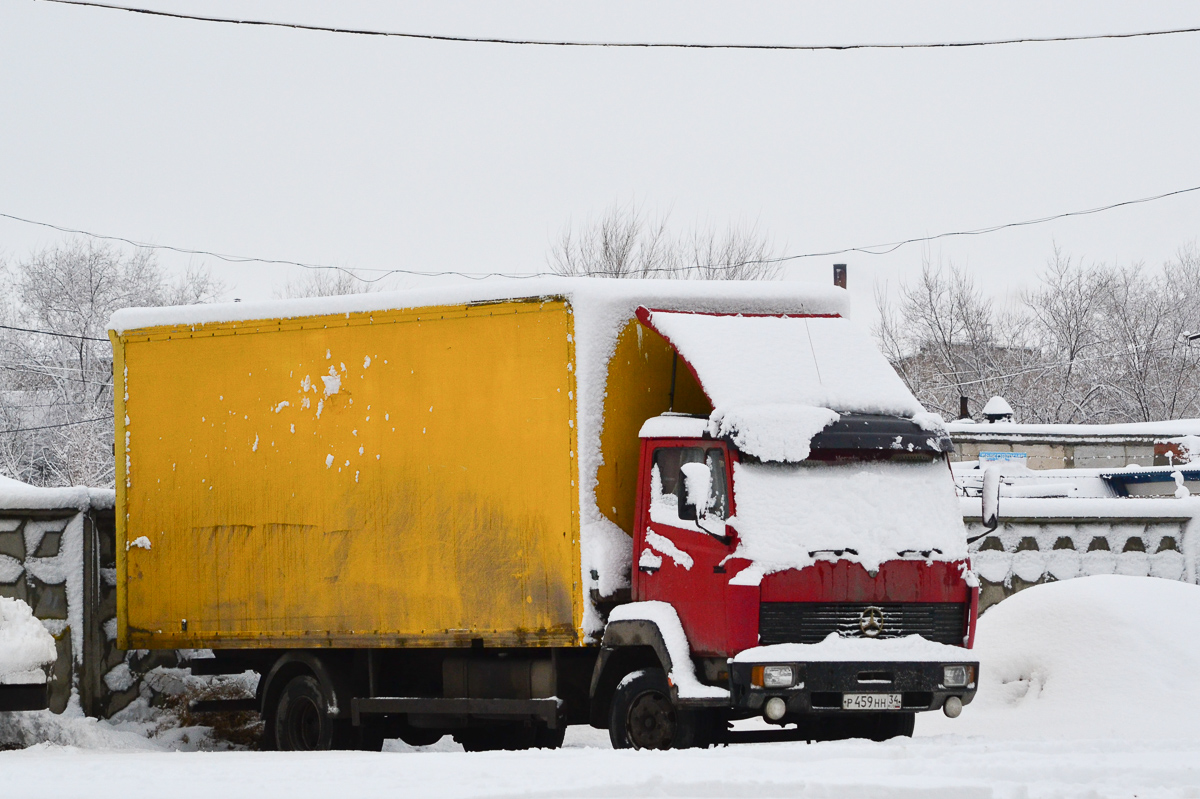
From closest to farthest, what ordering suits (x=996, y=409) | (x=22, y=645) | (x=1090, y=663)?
(x=22, y=645) → (x=1090, y=663) → (x=996, y=409)

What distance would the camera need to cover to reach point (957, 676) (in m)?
8.63

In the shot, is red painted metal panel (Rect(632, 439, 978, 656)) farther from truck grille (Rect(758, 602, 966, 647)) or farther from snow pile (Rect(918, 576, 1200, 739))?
snow pile (Rect(918, 576, 1200, 739))

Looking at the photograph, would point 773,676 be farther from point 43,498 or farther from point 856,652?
point 43,498

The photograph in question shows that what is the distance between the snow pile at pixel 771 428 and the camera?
8.67m

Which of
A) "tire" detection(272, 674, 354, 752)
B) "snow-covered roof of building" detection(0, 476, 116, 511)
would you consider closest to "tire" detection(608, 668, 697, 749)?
"tire" detection(272, 674, 354, 752)

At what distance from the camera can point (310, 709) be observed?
10.7 m

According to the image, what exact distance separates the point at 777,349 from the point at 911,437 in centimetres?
103

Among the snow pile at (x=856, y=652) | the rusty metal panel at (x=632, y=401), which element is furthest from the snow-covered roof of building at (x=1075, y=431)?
the snow pile at (x=856, y=652)

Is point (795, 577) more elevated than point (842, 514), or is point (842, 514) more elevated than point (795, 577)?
point (842, 514)

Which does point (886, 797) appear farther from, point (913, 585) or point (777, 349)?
point (777, 349)

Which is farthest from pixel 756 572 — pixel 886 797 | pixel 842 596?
pixel 886 797

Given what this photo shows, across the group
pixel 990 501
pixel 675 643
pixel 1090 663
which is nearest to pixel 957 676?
pixel 990 501

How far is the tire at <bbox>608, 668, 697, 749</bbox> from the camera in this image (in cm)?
878

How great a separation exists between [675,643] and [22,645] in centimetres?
456
